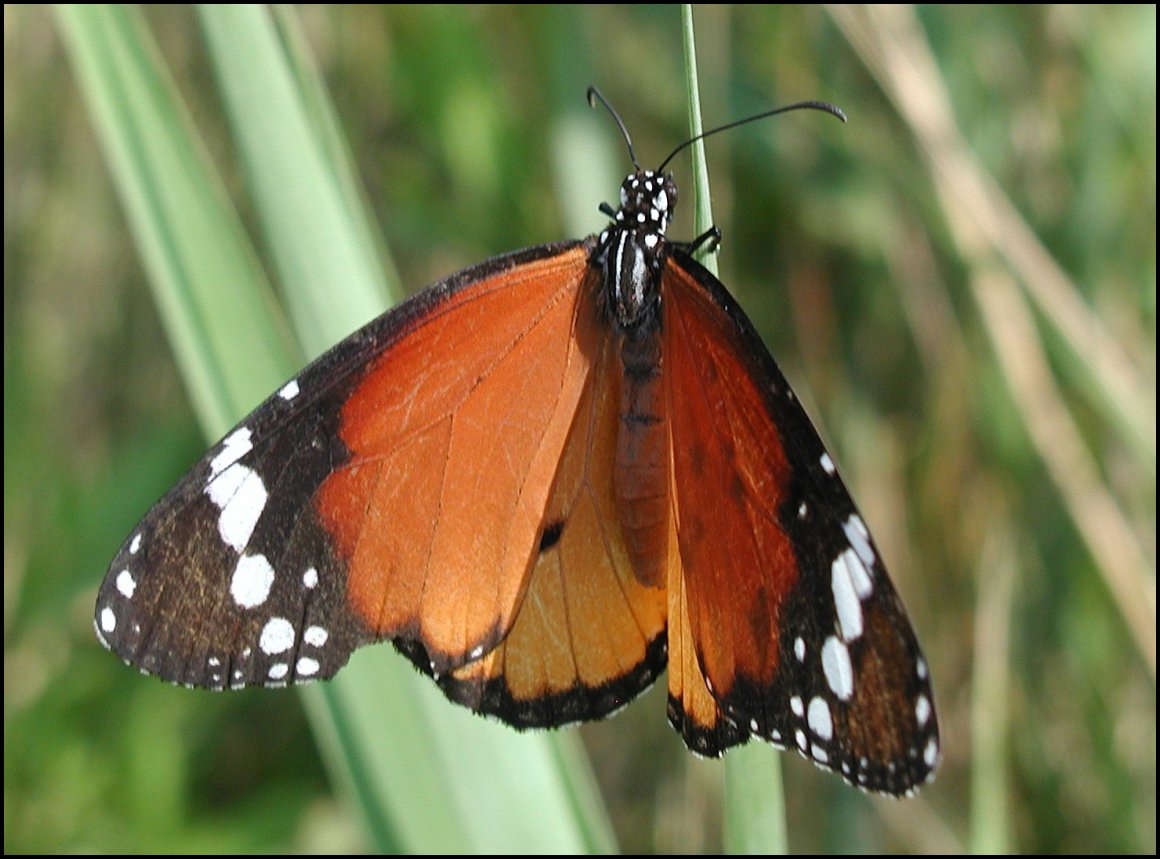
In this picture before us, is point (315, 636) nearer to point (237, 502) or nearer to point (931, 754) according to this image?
point (237, 502)

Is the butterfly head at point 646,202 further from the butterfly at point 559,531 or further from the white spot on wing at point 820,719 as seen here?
the white spot on wing at point 820,719

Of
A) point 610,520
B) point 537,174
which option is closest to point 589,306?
point 610,520

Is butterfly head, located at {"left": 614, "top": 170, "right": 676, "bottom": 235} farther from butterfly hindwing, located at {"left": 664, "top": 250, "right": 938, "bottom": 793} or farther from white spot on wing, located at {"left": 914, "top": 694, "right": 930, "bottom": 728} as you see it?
white spot on wing, located at {"left": 914, "top": 694, "right": 930, "bottom": 728}

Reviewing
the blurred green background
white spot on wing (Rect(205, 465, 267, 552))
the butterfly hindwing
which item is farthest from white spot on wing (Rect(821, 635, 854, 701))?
the blurred green background

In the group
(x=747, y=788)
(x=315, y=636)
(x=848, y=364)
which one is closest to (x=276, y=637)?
(x=315, y=636)

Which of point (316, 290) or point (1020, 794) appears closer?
point (316, 290)

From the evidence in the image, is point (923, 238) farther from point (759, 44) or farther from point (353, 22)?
point (353, 22)

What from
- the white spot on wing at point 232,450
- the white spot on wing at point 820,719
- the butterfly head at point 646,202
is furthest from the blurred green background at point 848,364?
the white spot on wing at point 232,450

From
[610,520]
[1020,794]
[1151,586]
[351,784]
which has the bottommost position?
[1020,794]
